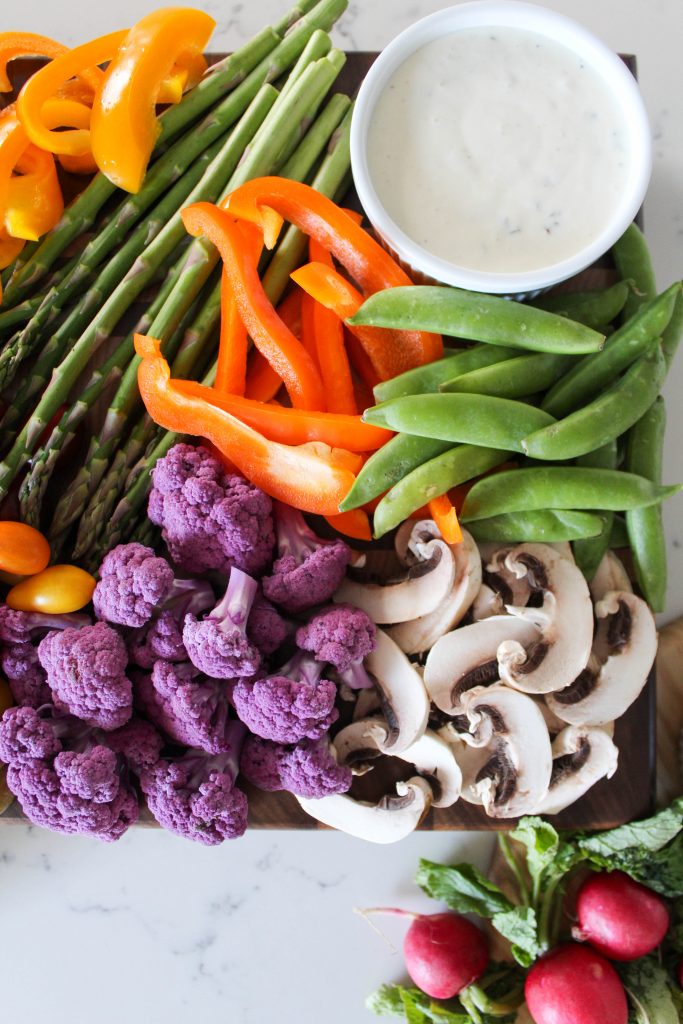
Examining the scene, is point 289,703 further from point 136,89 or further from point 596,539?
point 136,89

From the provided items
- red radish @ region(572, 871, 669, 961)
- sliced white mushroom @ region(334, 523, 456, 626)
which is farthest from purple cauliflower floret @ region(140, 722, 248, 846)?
red radish @ region(572, 871, 669, 961)

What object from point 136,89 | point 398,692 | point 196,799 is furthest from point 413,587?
point 136,89

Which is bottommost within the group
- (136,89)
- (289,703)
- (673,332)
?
(289,703)

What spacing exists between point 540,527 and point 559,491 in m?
0.08

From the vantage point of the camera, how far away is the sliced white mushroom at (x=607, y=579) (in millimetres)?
1689

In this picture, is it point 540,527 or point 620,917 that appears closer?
point 540,527

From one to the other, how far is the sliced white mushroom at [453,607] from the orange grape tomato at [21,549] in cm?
68

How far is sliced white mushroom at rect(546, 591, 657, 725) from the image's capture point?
1639 millimetres

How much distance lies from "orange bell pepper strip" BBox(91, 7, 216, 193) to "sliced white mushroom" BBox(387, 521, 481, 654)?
35.0 inches

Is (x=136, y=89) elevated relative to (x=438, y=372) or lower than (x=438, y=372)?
elevated

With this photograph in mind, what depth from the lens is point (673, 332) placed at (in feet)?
5.37

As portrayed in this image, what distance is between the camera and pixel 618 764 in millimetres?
1725

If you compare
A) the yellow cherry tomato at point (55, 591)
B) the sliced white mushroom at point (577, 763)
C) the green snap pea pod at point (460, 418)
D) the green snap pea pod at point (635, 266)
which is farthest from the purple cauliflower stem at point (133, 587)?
the green snap pea pod at point (635, 266)

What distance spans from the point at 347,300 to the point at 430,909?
52.2 inches
